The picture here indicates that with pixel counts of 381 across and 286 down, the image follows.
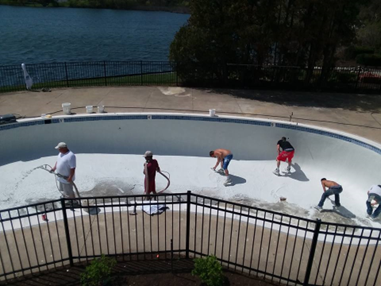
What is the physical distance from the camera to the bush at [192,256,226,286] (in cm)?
485

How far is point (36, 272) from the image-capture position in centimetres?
532

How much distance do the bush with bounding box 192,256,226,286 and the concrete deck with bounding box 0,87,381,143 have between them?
834 cm

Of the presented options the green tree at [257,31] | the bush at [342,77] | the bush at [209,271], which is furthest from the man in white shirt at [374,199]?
the bush at [342,77]

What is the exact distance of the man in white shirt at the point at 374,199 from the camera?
805 cm

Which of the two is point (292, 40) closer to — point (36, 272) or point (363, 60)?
point (36, 272)

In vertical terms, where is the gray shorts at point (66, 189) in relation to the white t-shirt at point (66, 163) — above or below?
below

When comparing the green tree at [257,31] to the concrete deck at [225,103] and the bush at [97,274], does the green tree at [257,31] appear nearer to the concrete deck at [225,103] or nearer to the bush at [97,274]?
the concrete deck at [225,103]

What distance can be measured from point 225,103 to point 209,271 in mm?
9935

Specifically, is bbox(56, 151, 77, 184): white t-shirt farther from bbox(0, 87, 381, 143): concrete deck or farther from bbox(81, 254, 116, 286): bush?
bbox(0, 87, 381, 143): concrete deck

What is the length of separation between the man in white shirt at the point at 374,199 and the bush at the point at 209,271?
4939mm

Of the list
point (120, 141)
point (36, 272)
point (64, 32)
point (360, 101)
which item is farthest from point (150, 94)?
point (64, 32)

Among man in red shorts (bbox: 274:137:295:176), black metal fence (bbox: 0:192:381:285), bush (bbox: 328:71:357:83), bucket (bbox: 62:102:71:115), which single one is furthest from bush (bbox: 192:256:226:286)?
bush (bbox: 328:71:357:83)

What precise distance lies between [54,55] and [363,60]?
28.2 m

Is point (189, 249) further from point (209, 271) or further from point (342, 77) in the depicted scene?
point (342, 77)
